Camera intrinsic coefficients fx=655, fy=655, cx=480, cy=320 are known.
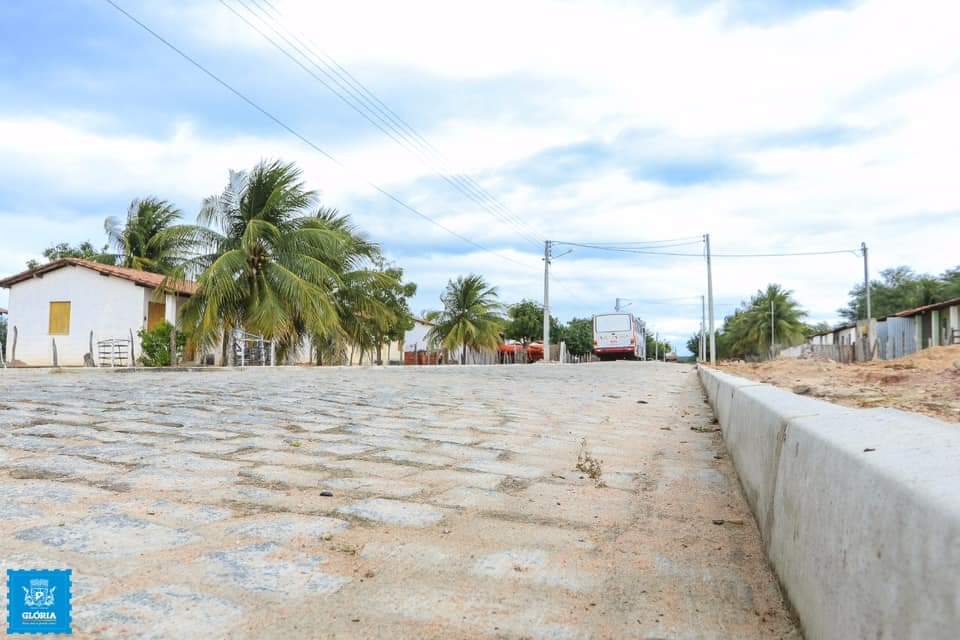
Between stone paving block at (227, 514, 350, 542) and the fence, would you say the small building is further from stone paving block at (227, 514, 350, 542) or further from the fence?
stone paving block at (227, 514, 350, 542)

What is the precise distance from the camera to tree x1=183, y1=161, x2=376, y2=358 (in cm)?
1967

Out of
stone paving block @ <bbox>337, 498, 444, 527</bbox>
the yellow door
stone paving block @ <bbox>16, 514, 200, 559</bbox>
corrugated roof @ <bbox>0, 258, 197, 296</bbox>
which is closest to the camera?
stone paving block @ <bbox>16, 514, 200, 559</bbox>

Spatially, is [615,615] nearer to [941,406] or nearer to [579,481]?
[579,481]

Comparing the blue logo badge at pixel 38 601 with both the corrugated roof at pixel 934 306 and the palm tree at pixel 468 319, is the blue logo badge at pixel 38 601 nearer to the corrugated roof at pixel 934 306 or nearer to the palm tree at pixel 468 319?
the corrugated roof at pixel 934 306

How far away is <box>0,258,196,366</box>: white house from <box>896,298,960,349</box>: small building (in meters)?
26.1

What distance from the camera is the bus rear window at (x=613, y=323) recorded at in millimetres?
35156

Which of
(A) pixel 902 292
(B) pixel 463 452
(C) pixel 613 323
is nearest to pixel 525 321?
(C) pixel 613 323

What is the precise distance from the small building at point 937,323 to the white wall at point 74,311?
26739mm

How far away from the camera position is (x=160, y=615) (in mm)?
1800

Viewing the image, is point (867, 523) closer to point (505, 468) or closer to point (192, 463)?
point (505, 468)

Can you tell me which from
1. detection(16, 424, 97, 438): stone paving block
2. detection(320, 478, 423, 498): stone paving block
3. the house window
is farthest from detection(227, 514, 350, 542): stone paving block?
the house window

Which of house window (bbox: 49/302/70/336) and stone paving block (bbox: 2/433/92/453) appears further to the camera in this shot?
house window (bbox: 49/302/70/336)

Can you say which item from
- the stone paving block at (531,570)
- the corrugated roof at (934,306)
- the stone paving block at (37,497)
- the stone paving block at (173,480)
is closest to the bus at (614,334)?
the corrugated roof at (934,306)

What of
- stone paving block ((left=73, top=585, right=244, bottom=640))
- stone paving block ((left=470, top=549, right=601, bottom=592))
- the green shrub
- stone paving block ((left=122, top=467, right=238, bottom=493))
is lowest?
stone paving block ((left=470, top=549, right=601, bottom=592))
